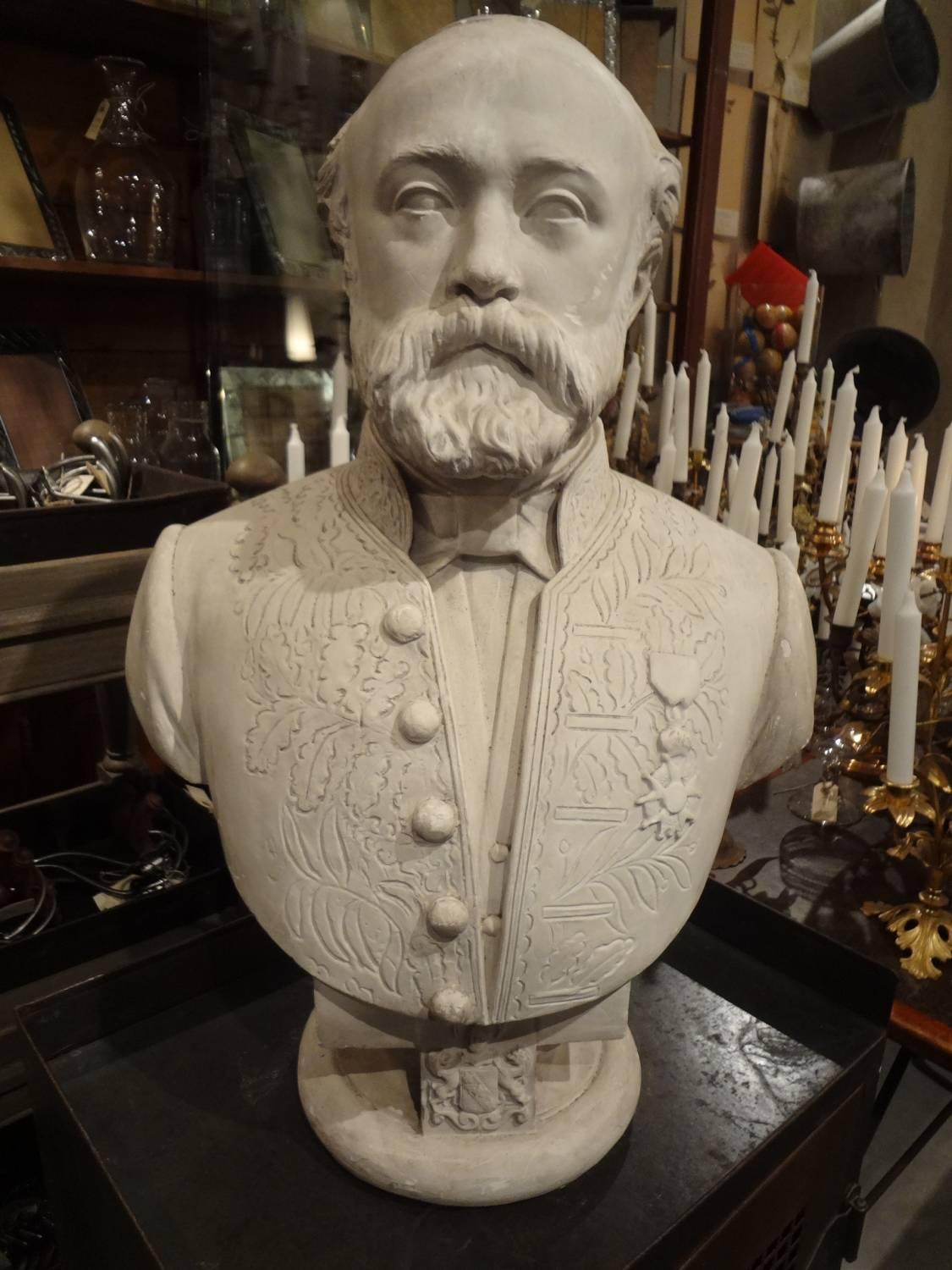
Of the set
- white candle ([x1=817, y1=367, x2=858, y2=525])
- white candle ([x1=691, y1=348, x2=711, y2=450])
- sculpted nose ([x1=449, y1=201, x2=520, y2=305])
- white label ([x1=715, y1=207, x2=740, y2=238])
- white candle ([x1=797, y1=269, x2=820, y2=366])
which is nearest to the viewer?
sculpted nose ([x1=449, y1=201, x2=520, y2=305])

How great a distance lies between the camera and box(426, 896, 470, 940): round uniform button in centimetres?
73

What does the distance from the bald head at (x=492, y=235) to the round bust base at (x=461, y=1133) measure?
2.01ft

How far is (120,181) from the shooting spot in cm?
162

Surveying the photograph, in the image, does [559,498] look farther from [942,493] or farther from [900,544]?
[942,493]

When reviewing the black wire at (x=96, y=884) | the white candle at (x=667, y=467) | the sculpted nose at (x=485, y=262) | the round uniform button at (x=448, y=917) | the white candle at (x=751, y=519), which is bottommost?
the black wire at (x=96, y=884)

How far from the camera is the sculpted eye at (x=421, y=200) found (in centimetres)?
72

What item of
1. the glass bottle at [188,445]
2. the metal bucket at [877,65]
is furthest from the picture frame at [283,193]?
the metal bucket at [877,65]

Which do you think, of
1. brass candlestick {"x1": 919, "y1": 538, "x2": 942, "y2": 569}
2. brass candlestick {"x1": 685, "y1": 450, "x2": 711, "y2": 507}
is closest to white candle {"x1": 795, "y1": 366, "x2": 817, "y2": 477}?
brass candlestick {"x1": 685, "y1": 450, "x2": 711, "y2": 507}

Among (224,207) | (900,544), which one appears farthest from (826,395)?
(224,207)

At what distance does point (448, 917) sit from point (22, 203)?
4.61ft

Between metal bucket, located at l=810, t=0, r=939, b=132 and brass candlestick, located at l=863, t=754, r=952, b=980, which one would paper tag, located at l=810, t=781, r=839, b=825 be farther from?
metal bucket, located at l=810, t=0, r=939, b=132

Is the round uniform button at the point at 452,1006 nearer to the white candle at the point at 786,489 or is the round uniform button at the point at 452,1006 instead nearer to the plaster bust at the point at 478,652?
the plaster bust at the point at 478,652

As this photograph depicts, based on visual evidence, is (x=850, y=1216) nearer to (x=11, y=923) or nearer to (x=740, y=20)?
(x=11, y=923)

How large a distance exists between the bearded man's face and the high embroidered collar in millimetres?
78
